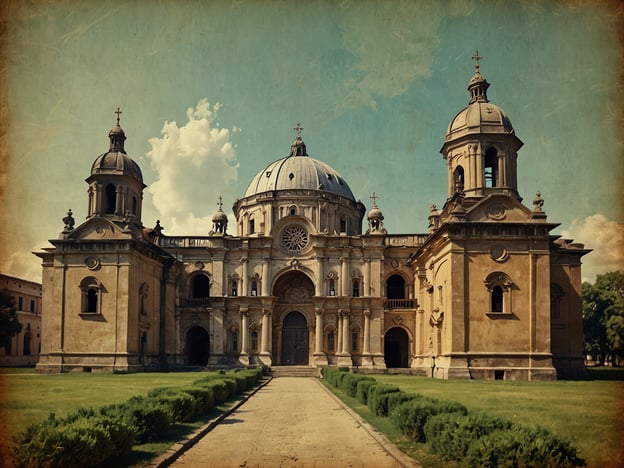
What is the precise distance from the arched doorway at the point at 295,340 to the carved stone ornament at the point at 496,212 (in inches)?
960

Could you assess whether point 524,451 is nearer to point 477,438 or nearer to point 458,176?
point 477,438

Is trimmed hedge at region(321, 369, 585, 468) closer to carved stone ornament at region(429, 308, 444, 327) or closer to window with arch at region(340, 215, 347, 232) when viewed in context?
carved stone ornament at region(429, 308, 444, 327)

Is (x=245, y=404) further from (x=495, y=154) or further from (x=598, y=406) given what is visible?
(x=495, y=154)

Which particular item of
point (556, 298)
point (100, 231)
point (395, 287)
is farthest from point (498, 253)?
point (100, 231)

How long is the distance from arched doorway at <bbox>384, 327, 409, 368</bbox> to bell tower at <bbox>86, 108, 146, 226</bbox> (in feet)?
82.0

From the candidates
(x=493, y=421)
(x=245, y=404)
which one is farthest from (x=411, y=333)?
(x=493, y=421)

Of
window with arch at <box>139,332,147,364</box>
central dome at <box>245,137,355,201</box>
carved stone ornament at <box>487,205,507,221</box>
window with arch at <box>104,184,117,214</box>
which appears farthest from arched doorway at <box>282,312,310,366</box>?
carved stone ornament at <box>487,205,507,221</box>

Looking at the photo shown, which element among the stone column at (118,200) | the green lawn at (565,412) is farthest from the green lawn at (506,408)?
the stone column at (118,200)

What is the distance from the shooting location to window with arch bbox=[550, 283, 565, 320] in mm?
41562

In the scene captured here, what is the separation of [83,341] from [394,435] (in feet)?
104

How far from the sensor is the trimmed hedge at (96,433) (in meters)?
10.0

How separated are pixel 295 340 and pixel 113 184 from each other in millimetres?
21613

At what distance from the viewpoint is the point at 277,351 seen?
57.3m

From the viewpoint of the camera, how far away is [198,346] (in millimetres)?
59688
